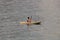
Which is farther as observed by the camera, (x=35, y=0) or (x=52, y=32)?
(x=35, y=0)

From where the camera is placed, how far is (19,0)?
15.7 meters

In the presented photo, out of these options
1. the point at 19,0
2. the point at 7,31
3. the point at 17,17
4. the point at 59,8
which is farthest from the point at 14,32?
the point at 19,0

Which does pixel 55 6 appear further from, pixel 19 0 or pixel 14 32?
pixel 14 32

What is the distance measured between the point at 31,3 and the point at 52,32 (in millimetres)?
5811

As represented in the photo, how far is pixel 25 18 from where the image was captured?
1128 cm

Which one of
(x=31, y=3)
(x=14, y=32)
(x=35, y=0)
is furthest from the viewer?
(x=35, y=0)

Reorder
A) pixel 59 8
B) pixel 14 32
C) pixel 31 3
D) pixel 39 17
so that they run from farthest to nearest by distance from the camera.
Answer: pixel 31 3, pixel 59 8, pixel 39 17, pixel 14 32

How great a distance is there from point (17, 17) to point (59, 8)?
10.2 feet

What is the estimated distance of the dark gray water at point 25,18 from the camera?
30.2ft

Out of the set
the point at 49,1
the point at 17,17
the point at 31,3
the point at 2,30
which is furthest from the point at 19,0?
the point at 2,30

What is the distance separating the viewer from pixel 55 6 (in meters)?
14.4

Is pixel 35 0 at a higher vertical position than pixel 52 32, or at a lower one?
higher

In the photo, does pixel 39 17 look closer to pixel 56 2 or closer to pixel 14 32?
pixel 14 32

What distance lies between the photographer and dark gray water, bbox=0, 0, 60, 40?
9203 mm
